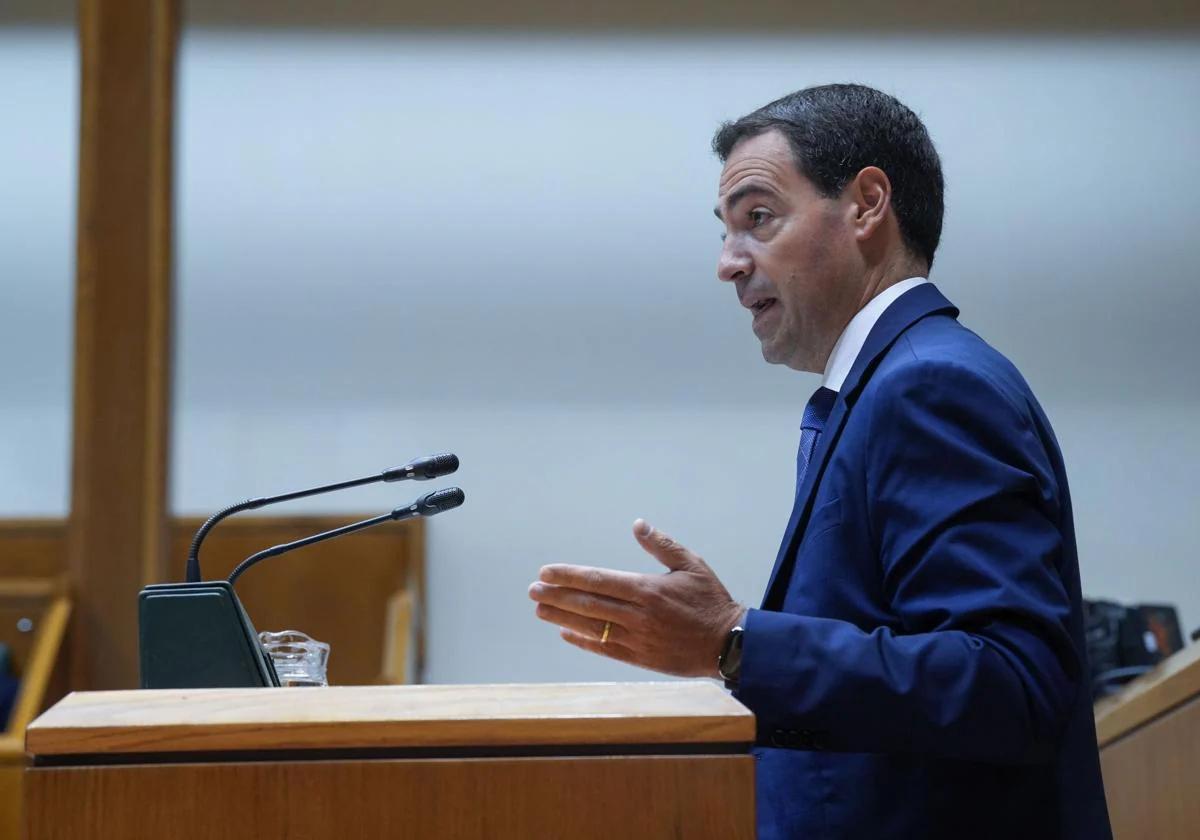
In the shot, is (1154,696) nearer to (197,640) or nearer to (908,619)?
(908,619)

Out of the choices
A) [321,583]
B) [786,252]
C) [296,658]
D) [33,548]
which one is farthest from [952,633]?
[33,548]

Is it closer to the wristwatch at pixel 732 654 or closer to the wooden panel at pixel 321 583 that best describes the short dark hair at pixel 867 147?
the wristwatch at pixel 732 654

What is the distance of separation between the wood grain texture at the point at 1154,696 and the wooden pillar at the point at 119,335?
2465mm

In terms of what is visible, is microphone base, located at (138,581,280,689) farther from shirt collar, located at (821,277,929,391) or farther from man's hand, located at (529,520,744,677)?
shirt collar, located at (821,277,929,391)

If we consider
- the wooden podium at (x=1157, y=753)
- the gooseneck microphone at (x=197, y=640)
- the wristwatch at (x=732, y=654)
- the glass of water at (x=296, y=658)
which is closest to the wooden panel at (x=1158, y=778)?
the wooden podium at (x=1157, y=753)

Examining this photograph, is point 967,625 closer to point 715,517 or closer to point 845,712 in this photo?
point 845,712

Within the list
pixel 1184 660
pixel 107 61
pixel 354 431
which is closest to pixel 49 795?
pixel 1184 660

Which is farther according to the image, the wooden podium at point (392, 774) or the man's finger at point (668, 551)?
the man's finger at point (668, 551)

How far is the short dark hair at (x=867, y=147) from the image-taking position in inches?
59.9

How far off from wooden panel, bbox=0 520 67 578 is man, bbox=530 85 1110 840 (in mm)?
2864

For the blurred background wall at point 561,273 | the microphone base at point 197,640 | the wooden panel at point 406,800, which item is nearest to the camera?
the wooden panel at point 406,800

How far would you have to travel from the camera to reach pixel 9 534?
3621 mm

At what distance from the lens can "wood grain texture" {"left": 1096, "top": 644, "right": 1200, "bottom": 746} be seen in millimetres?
2072

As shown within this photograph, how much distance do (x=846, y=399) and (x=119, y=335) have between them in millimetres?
2812
